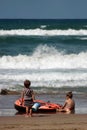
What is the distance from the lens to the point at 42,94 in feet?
59.7

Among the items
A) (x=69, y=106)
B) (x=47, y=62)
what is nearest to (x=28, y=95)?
(x=69, y=106)

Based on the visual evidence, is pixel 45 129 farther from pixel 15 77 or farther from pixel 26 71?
pixel 26 71

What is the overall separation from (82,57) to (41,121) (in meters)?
20.0

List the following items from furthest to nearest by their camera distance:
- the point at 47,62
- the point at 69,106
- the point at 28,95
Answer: the point at 47,62, the point at 69,106, the point at 28,95

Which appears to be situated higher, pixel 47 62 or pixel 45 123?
pixel 47 62

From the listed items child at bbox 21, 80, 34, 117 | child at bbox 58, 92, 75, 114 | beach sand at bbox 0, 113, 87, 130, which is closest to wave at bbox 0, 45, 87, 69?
child at bbox 58, 92, 75, 114

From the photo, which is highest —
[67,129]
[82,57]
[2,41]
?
[2,41]

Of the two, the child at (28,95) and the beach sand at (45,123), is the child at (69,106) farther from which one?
the beach sand at (45,123)

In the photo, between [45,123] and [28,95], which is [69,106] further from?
[45,123]

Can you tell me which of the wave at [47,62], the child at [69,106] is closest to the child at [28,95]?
the child at [69,106]

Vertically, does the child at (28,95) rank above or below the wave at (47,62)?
below

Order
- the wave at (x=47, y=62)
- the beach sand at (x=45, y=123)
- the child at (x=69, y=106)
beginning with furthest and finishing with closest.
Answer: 1. the wave at (x=47, y=62)
2. the child at (x=69, y=106)
3. the beach sand at (x=45, y=123)

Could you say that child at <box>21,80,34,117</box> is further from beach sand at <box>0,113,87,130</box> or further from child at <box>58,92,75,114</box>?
child at <box>58,92,75,114</box>

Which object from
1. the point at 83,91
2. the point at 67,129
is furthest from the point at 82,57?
the point at 67,129
